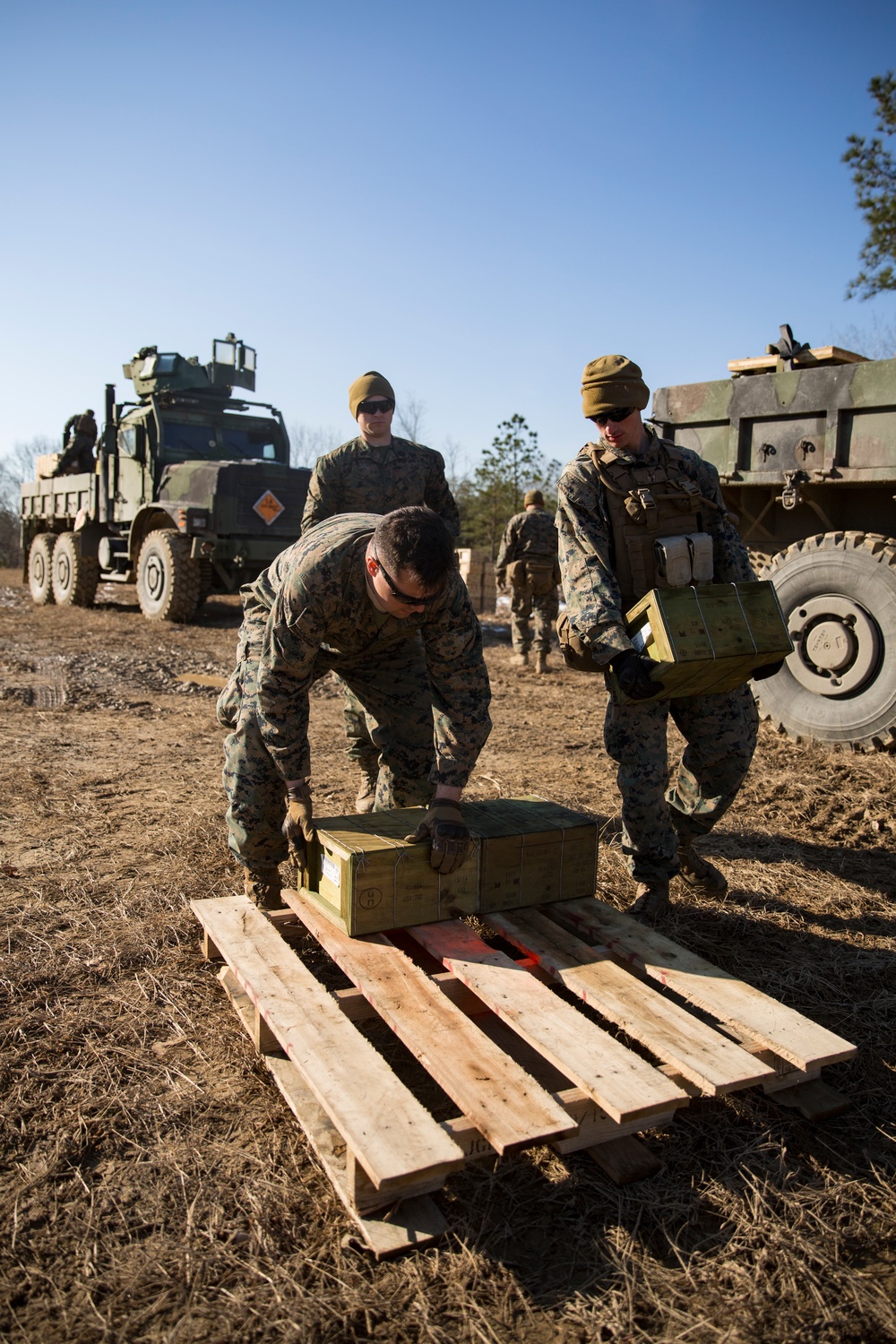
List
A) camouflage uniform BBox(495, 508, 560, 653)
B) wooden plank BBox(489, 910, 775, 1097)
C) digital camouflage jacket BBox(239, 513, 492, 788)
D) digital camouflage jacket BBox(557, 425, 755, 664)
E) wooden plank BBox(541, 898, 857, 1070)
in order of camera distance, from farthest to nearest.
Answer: camouflage uniform BBox(495, 508, 560, 653) → digital camouflage jacket BBox(557, 425, 755, 664) → digital camouflage jacket BBox(239, 513, 492, 788) → wooden plank BBox(541, 898, 857, 1070) → wooden plank BBox(489, 910, 775, 1097)

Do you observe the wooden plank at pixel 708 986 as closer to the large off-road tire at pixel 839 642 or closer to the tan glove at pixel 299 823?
the tan glove at pixel 299 823

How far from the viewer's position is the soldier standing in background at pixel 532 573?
9375 mm

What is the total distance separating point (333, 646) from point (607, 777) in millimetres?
2626

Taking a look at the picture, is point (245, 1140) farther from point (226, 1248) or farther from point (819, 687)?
point (819, 687)

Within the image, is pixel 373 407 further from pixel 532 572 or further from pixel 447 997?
pixel 532 572

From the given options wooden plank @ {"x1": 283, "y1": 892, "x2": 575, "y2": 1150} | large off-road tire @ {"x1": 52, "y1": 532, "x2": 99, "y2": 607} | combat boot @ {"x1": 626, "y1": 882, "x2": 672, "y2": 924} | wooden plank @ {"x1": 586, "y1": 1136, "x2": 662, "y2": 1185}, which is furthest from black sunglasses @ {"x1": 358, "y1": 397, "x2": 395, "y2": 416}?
large off-road tire @ {"x1": 52, "y1": 532, "x2": 99, "y2": 607}

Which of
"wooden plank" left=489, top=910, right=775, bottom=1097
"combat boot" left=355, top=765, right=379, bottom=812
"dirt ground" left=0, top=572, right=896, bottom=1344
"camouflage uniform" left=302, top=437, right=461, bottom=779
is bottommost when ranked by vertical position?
"dirt ground" left=0, top=572, right=896, bottom=1344

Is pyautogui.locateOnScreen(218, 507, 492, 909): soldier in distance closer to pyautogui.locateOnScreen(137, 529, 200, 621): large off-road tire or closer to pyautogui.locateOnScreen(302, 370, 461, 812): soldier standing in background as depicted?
pyautogui.locateOnScreen(302, 370, 461, 812): soldier standing in background

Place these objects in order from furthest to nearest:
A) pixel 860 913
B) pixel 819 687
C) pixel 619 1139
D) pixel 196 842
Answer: pixel 819 687 → pixel 196 842 → pixel 860 913 → pixel 619 1139

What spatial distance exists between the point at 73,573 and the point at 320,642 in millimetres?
12478

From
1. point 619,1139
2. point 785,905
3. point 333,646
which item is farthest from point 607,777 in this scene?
point 619,1139

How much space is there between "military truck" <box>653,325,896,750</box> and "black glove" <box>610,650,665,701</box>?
2.56 m

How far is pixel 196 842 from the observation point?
4102 mm

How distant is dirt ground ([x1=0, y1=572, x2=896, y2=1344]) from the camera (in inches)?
68.4
